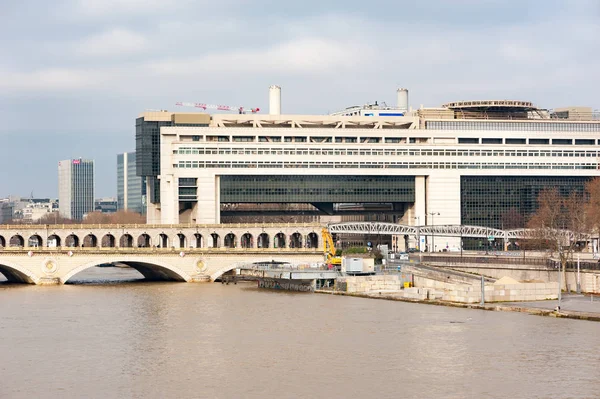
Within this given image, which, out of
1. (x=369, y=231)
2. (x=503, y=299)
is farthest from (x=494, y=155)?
(x=503, y=299)

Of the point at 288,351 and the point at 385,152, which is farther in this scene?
the point at 385,152

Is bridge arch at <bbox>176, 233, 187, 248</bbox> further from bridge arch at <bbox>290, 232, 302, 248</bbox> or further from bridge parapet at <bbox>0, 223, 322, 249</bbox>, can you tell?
bridge arch at <bbox>290, 232, 302, 248</bbox>

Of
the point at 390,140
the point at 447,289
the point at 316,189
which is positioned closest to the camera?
the point at 447,289

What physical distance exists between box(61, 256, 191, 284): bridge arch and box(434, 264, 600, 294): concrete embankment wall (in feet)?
113

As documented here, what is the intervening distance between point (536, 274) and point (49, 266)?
57883 millimetres

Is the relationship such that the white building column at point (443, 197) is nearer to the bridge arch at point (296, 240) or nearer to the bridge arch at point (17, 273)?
the bridge arch at point (296, 240)

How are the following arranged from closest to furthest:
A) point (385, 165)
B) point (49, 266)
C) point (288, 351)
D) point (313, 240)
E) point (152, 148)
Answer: point (288, 351)
point (49, 266)
point (313, 240)
point (385, 165)
point (152, 148)

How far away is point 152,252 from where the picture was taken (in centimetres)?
13762

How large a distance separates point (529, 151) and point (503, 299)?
8232cm

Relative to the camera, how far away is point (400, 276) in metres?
127

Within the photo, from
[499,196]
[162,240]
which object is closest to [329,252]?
[162,240]

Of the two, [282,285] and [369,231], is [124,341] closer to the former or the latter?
[282,285]

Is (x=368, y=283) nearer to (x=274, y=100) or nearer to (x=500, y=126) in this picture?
(x=500, y=126)

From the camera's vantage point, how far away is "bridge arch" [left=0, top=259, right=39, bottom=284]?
438 ft
